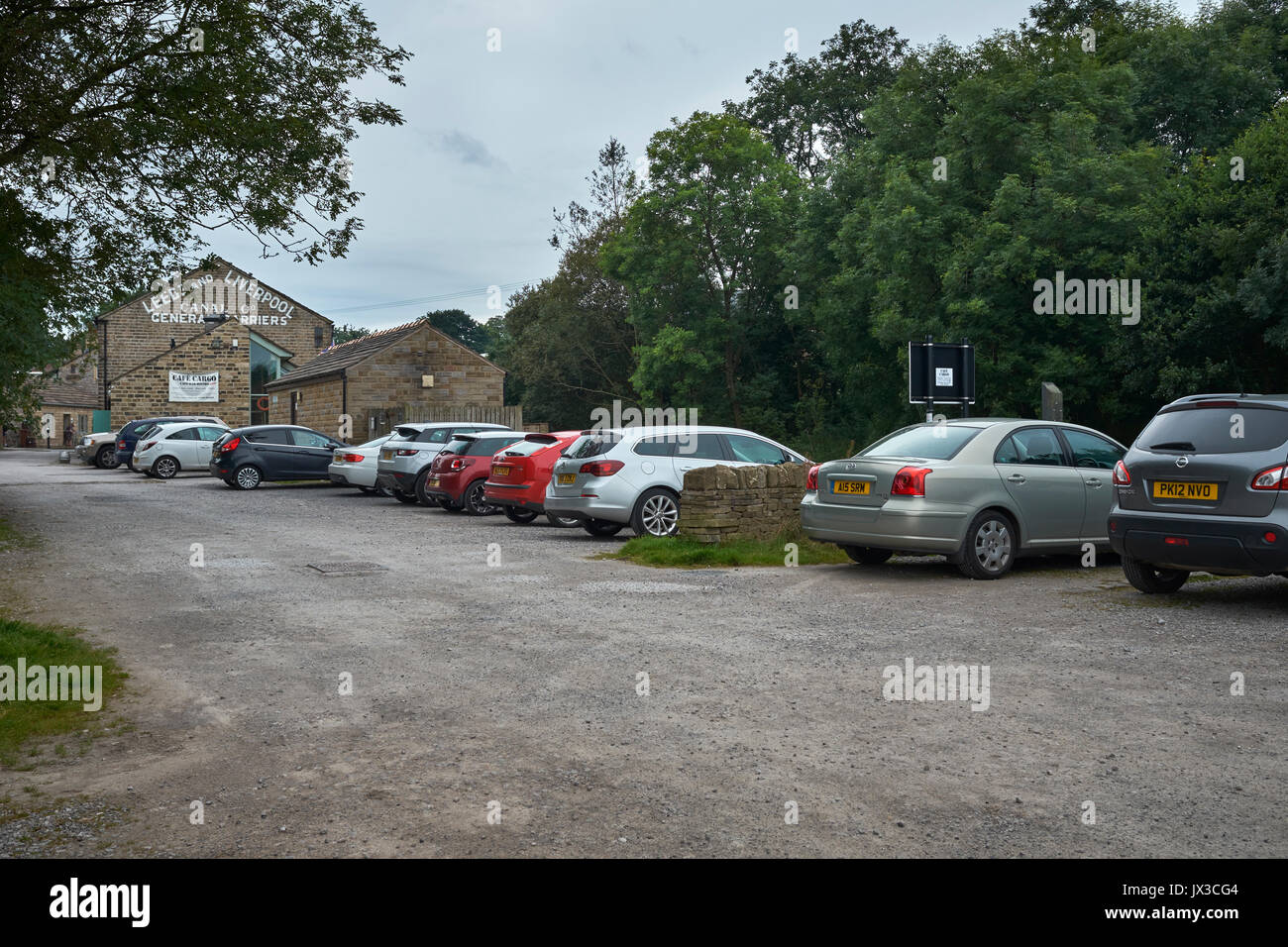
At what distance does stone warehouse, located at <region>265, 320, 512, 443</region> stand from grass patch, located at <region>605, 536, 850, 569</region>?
2539 centimetres

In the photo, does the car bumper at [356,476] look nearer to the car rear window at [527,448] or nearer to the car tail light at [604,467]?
the car rear window at [527,448]

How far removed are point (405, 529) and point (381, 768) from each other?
42.7ft

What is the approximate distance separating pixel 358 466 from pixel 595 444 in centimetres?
1233

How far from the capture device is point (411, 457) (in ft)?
77.9

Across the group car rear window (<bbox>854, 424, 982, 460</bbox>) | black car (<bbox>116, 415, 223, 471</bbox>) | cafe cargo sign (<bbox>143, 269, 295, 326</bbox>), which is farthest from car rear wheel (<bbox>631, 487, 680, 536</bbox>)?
cafe cargo sign (<bbox>143, 269, 295, 326</bbox>)

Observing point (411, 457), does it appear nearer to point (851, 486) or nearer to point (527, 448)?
point (527, 448)

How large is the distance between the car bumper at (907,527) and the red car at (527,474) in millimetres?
6974

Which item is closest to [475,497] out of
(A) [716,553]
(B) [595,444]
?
(B) [595,444]

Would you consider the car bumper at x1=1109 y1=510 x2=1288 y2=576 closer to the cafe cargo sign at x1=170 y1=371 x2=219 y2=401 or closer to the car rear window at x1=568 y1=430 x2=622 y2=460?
the car rear window at x1=568 y1=430 x2=622 y2=460

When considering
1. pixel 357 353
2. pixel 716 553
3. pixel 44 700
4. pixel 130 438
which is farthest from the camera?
pixel 357 353

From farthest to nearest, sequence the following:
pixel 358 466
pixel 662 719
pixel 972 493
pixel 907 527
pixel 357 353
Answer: pixel 357 353, pixel 358 466, pixel 972 493, pixel 907 527, pixel 662 719

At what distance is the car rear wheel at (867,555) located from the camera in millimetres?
12719

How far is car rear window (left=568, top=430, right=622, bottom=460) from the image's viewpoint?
15812 mm
